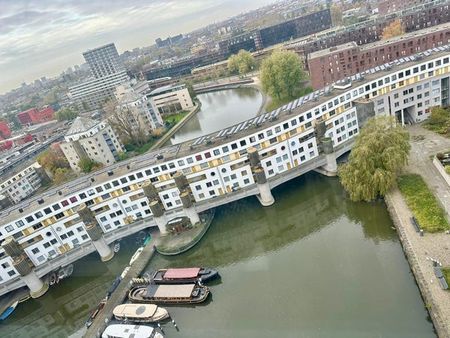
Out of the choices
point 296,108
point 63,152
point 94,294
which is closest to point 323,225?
point 296,108

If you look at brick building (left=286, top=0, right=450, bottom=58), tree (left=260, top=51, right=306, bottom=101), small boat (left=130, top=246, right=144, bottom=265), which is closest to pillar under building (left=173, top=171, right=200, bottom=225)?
small boat (left=130, top=246, right=144, bottom=265)

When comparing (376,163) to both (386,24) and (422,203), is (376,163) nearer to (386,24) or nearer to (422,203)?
(422,203)

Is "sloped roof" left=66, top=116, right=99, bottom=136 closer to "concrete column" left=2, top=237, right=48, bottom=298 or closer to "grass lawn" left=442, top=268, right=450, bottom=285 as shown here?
"concrete column" left=2, top=237, right=48, bottom=298

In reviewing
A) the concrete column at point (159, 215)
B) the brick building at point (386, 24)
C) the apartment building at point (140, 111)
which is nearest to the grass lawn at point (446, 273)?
the concrete column at point (159, 215)

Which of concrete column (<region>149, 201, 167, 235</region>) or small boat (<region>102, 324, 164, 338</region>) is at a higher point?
concrete column (<region>149, 201, 167, 235</region>)

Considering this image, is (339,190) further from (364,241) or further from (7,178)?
(7,178)

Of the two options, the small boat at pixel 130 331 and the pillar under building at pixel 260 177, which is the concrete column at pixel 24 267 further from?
the pillar under building at pixel 260 177

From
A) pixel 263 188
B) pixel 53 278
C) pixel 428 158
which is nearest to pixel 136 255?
pixel 53 278
